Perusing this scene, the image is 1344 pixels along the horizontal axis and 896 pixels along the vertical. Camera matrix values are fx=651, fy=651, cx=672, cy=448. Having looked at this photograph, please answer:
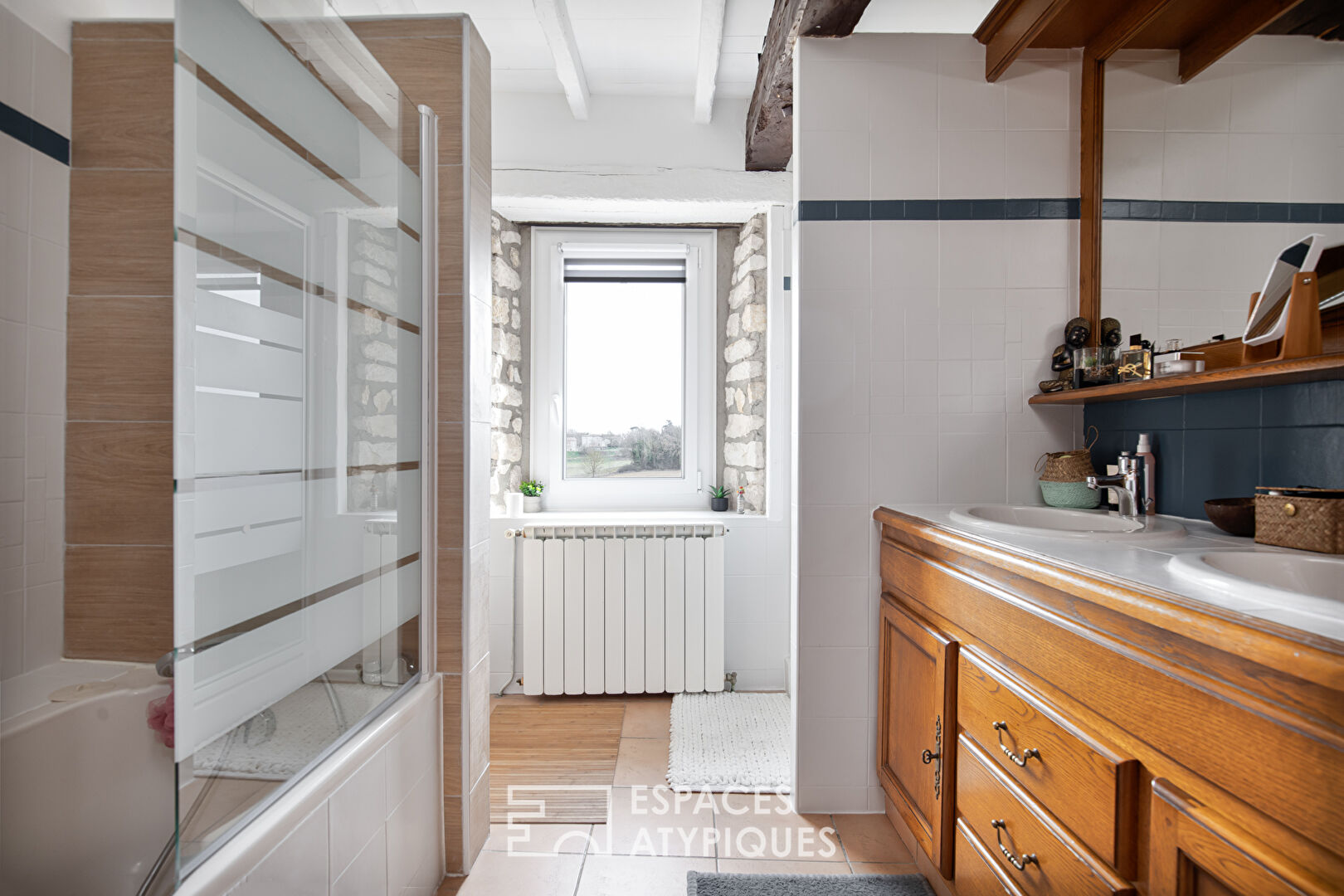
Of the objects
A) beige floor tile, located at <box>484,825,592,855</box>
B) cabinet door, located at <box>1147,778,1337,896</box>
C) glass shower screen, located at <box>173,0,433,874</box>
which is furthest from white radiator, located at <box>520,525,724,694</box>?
cabinet door, located at <box>1147,778,1337,896</box>

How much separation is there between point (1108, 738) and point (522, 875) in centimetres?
145

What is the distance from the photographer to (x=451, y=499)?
1627 millimetres

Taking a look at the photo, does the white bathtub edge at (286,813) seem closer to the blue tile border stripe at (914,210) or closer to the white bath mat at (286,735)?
the white bath mat at (286,735)

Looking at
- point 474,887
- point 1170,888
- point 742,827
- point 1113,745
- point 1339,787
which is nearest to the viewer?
point 1339,787

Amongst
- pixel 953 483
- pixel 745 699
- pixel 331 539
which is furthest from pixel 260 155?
pixel 745 699

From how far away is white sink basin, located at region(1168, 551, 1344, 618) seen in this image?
81cm

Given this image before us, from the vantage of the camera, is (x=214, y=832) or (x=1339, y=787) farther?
(x=214, y=832)

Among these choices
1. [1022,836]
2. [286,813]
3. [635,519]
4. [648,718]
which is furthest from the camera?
[635,519]

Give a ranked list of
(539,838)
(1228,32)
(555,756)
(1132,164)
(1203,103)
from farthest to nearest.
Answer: (555,756), (539,838), (1132,164), (1203,103), (1228,32)

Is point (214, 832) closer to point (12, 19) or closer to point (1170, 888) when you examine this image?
point (1170, 888)

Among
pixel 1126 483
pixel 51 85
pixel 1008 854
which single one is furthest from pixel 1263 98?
pixel 51 85

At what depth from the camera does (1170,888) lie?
0.78m

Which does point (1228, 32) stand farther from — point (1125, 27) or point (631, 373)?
point (631, 373)

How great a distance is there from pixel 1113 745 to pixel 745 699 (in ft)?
6.55
